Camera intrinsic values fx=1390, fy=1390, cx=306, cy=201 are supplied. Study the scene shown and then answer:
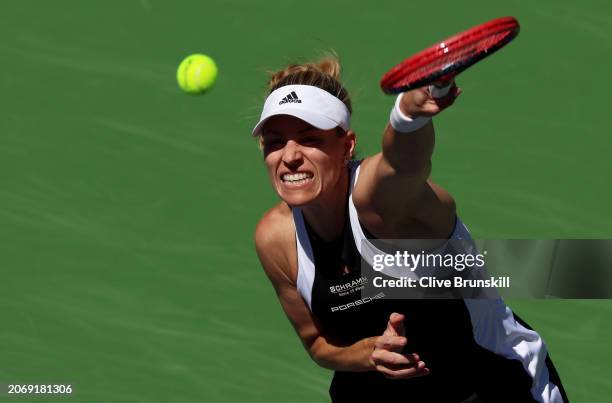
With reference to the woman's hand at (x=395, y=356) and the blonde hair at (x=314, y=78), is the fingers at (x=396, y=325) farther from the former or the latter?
the blonde hair at (x=314, y=78)

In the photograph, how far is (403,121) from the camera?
13.2ft

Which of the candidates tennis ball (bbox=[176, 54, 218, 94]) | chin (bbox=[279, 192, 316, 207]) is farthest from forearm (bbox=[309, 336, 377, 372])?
tennis ball (bbox=[176, 54, 218, 94])

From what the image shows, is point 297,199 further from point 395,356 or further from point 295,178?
point 395,356

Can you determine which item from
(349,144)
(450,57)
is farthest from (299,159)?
(450,57)

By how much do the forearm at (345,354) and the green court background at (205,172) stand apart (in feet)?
4.70

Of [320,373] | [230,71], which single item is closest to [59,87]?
[230,71]

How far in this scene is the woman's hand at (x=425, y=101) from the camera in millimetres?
3896

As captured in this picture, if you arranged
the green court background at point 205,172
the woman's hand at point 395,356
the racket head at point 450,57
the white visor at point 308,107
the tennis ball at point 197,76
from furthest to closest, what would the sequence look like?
the green court background at point 205,172 < the tennis ball at point 197,76 < the white visor at point 308,107 < the woman's hand at point 395,356 < the racket head at point 450,57

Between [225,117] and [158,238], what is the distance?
0.76m

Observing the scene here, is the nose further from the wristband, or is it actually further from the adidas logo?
the wristband

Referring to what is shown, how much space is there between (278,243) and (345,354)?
47 cm

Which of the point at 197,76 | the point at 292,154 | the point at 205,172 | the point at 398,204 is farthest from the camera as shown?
the point at 205,172

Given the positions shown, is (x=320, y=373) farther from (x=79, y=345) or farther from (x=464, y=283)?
(x=464, y=283)

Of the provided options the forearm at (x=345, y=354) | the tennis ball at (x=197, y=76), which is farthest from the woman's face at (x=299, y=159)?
the tennis ball at (x=197, y=76)
